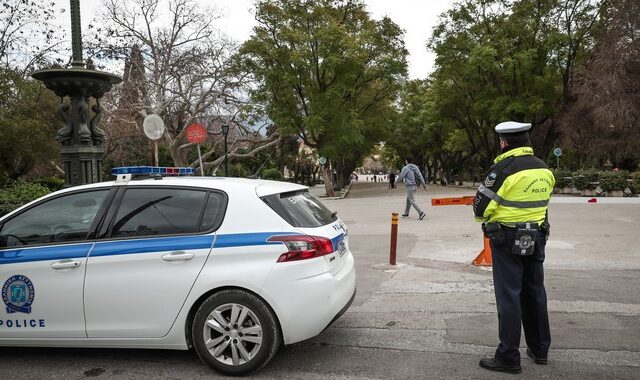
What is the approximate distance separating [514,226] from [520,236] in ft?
0.31

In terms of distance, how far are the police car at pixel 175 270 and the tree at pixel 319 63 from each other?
76.4 feet

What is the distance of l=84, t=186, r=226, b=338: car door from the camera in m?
3.99

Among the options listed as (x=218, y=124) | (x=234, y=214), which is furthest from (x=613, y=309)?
(x=218, y=124)

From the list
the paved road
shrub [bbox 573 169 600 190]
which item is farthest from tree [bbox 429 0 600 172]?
the paved road

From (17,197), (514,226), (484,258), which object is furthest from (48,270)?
(17,197)

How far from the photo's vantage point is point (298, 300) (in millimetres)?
3871

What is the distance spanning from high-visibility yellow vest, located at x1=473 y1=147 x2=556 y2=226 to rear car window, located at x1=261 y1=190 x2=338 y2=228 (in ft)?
4.57

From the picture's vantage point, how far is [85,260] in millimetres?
4133

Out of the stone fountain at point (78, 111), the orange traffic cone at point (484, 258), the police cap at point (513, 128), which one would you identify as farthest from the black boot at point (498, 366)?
the stone fountain at point (78, 111)

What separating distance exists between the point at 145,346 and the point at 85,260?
858mm

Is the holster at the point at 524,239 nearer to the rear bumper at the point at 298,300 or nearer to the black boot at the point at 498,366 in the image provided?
the black boot at the point at 498,366

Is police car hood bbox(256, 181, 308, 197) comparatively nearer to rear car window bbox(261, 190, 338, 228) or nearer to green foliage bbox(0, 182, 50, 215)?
rear car window bbox(261, 190, 338, 228)

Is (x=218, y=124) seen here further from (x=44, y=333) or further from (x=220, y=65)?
(x=44, y=333)

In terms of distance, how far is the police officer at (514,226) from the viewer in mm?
3932
